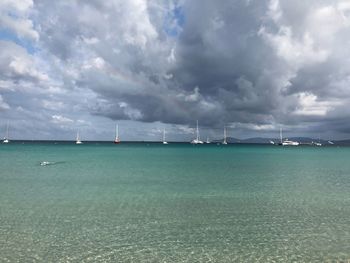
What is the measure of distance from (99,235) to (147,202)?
12141 millimetres

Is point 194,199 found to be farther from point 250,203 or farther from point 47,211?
point 47,211

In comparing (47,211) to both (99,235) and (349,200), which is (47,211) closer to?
(99,235)

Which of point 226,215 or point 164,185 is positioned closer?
point 226,215

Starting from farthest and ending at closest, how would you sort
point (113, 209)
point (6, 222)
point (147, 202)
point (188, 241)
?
point (147, 202) < point (113, 209) < point (6, 222) < point (188, 241)

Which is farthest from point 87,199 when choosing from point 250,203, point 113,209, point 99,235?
point 250,203

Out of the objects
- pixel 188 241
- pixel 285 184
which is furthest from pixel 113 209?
pixel 285 184

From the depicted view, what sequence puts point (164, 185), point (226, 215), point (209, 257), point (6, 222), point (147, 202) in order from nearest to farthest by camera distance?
1. point (209, 257)
2. point (6, 222)
3. point (226, 215)
4. point (147, 202)
5. point (164, 185)

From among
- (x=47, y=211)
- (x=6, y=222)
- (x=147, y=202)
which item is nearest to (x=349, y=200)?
(x=147, y=202)

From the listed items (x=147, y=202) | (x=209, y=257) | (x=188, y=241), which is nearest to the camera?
(x=209, y=257)

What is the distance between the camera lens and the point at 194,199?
38312 mm

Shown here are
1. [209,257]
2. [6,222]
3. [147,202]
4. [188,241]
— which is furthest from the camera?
[147,202]

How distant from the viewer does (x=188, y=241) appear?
22.9 metres

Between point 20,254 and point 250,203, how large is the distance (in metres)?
22.6

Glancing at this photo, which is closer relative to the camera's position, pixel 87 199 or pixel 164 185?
pixel 87 199
